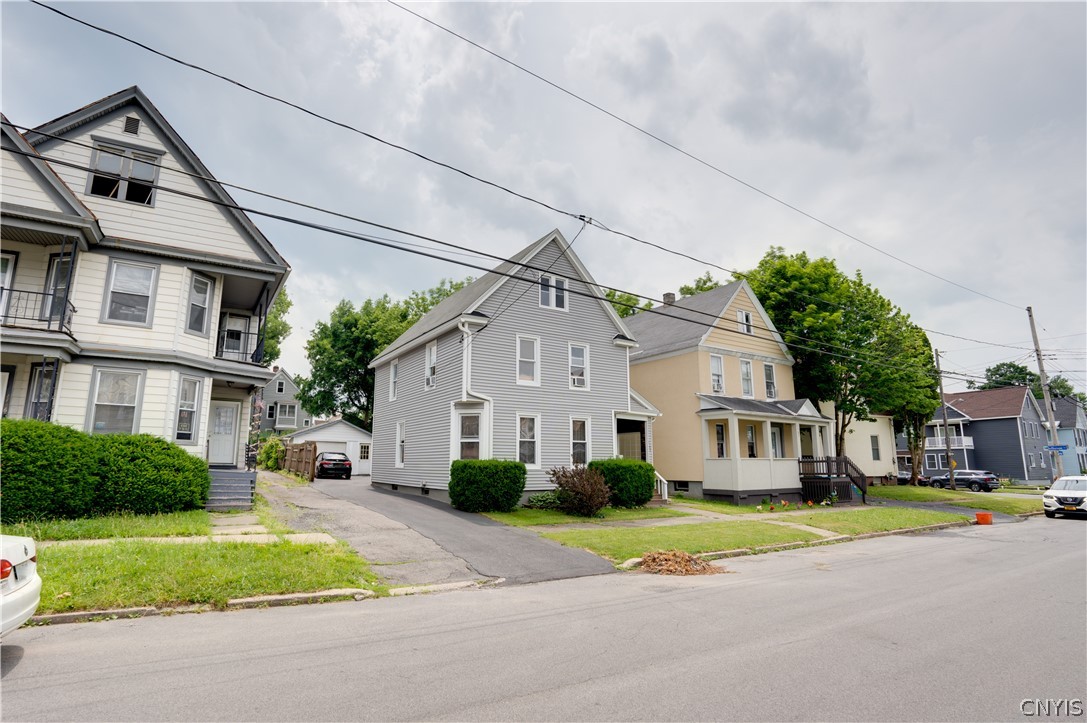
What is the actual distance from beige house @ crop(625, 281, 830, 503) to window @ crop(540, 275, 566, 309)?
5.37 metres

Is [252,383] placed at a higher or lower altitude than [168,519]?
higher

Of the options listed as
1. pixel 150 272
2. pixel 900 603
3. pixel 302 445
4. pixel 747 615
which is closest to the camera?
pixel 747 615

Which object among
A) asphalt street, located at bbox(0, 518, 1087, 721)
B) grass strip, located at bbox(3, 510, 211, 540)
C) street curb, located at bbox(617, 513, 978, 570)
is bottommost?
street curb, located at bbox(617, 513, 978, 570)

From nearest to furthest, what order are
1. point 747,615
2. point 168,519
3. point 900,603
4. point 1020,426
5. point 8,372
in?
point 747,615
point 900,603
point 168,519
point 8,372
point 1020,426

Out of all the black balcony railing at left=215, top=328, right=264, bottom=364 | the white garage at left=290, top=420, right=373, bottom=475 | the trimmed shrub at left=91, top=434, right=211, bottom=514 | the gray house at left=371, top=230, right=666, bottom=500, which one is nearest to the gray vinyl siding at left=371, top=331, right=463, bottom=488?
the gray house at left=371, top=230, right=666, bottom=500

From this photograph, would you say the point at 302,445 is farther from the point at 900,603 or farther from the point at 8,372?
the point at 900,603

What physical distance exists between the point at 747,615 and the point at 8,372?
17.4 meters

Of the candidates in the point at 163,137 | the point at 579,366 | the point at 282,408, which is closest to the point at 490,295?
the point at 579,366

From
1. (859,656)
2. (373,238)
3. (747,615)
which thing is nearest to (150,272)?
(373,238)

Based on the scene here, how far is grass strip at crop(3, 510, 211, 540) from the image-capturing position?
10211 mm

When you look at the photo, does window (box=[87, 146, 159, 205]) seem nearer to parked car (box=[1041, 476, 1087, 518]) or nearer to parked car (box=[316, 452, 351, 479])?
parked car (box=[316, 452, 351, 479])

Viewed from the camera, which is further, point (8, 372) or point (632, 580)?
point (8, 372)

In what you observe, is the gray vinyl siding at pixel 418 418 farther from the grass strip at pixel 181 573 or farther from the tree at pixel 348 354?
the tree at pixel 348 354

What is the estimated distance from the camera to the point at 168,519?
1218 centimetres
